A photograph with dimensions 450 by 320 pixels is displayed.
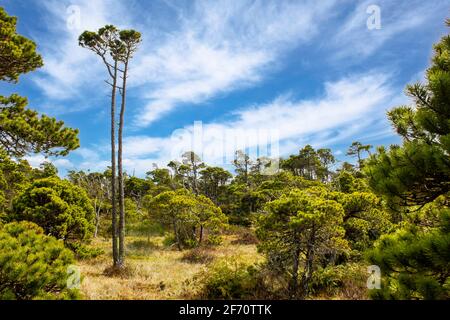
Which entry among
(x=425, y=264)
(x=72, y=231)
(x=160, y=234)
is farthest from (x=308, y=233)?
(x=160, y=234)

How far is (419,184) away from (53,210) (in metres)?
12.9

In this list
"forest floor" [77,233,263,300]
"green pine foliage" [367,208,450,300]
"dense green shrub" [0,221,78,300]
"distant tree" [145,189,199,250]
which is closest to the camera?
"green pine foliage" [367,208,450,300]

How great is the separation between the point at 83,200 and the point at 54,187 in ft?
4.92

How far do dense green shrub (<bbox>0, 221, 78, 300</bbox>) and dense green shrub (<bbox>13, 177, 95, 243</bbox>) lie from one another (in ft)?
27.7

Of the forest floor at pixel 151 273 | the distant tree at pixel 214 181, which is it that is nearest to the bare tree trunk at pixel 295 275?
the forest floor at pixel 151 273

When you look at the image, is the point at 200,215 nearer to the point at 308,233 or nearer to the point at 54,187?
the point at 54,187

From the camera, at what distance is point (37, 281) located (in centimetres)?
409

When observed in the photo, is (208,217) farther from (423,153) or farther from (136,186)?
(136,186)

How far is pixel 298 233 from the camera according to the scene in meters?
8.80

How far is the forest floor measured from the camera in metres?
9.32

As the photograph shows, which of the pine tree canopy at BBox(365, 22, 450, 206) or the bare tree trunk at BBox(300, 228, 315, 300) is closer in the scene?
the pine tree canopy at BBox(365, 22, 450, 206)

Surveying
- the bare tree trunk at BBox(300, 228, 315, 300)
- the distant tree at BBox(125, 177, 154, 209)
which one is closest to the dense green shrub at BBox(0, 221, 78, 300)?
the bare tree trunk at BBox(300, 228, 315, 300)

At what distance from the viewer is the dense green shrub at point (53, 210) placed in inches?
476

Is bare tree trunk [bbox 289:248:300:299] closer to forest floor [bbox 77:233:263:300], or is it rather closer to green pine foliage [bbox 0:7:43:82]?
forest floor [bbox 77:233:263:300]
